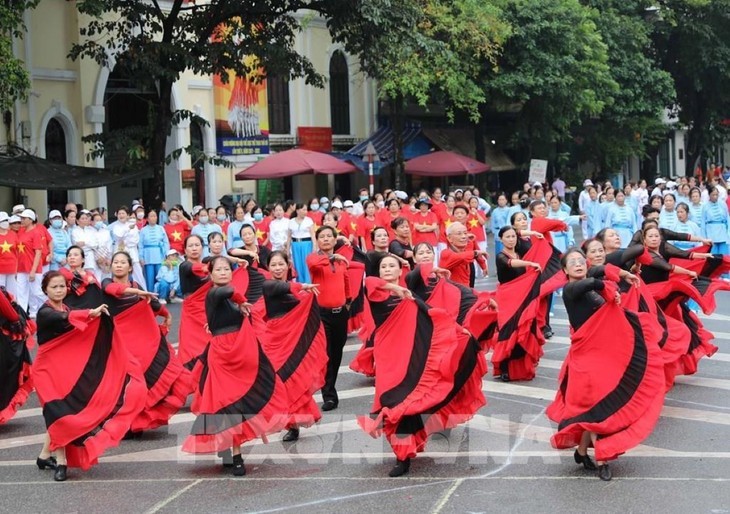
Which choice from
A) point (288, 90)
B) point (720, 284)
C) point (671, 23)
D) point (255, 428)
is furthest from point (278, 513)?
point (671, 23)

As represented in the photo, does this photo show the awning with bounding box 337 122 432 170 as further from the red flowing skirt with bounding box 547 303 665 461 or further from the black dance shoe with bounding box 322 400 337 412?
the red flowing skirt with bounding box 547 303 665 461

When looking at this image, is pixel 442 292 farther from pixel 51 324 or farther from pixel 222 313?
pixel 51 324

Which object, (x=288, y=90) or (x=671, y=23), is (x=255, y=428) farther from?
(x=671, y=23)

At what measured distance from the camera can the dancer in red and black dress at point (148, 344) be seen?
1018cm

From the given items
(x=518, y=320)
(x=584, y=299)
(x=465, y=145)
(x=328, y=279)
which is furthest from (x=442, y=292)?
(x=465, y=145)

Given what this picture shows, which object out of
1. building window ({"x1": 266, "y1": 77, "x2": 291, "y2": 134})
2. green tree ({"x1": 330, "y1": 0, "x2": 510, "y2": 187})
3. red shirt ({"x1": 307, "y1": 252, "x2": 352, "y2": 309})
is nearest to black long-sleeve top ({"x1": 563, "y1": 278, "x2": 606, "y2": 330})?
red shirt ({"x1": 307, "y1": 252, "x2": 352, "y2": 309})

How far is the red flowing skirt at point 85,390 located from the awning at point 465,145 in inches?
1153

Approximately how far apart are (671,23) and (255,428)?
115 ft

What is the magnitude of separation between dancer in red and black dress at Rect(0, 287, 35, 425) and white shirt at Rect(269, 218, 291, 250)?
35.7ft

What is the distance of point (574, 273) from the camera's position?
8.90 meters

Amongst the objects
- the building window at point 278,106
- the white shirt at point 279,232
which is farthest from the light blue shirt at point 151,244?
the building window at point 278,106

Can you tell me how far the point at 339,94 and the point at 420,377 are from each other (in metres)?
27.9

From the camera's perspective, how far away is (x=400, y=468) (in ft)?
27.9

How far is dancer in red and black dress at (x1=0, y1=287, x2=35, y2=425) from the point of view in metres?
10.7
